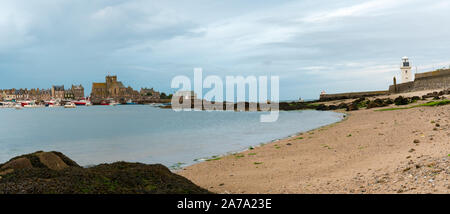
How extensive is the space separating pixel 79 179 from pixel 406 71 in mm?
87857

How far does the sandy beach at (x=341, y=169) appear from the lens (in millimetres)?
7574

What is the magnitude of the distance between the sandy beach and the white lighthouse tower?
2852 inches

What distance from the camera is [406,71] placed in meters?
79.1

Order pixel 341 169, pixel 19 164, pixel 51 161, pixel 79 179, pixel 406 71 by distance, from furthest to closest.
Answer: pixel 406 71 < pixel 341 169 < pixel 51 161 < pixel 19 164 < pixel 79 179

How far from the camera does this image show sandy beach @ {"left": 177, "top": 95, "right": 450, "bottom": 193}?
7574 mm

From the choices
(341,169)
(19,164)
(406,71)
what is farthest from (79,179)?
(406,71)

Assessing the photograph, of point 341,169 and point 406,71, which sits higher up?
point 406,71

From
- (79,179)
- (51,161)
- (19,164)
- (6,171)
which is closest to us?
(79,179)

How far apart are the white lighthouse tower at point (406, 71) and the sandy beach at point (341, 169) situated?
72448 mm

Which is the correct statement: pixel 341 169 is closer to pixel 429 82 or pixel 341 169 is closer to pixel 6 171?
pixel 6 171

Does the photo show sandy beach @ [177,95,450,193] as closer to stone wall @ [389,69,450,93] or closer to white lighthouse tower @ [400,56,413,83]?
stone wall @ [389,69,450,93]

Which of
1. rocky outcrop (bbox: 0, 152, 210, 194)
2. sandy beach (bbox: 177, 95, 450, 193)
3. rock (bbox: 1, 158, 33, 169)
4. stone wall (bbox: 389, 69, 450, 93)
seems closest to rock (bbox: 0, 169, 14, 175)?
rocky outcrop (bbox: 0, 152, 210, 194)

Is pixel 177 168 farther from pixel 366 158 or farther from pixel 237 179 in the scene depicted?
pixel 366 158
